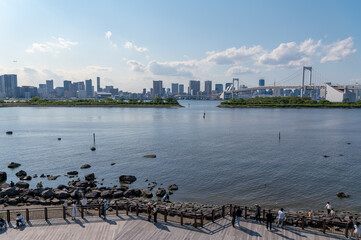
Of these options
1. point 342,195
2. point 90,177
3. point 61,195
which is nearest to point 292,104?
point 342,195

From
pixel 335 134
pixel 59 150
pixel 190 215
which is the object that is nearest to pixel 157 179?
pixel 190 215

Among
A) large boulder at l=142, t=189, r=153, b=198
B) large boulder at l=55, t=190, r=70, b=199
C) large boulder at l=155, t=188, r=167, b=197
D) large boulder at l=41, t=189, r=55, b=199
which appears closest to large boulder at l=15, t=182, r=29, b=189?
large boulder at l=41, t=189, r=55, b=199

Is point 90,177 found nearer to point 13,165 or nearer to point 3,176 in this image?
point 3,176

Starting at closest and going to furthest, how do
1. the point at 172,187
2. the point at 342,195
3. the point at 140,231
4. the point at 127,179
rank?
1. the point at 140,231
2. the point at 342,195
3. the point at 172,187
4. the point at 127,179

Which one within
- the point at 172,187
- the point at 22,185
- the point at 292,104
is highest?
the point at 292,104

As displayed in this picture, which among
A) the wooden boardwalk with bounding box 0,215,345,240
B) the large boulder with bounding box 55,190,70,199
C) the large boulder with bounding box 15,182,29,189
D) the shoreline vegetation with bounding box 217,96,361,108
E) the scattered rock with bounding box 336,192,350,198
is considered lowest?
the scattered rock with bounding box 336,192,350,198

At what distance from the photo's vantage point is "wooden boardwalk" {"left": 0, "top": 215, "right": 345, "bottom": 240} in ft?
35.7

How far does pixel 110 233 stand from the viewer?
437 inches

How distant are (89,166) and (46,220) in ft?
48.3

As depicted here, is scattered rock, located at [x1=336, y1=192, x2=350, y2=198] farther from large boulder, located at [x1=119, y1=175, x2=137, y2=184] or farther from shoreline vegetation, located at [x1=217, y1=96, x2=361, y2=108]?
shoreline vegetation, located at [x1=217, y1=96, x2=361, y2=108]

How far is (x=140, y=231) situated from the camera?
1131 cm

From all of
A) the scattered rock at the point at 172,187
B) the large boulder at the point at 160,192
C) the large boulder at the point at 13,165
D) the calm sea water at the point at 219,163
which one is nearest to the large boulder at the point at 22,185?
the calm sea water at the point at 219,163

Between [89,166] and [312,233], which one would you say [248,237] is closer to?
[312,233]

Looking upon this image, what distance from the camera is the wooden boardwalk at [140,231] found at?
10.9 metres
